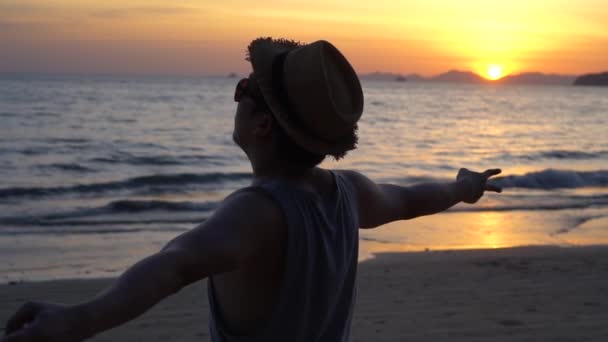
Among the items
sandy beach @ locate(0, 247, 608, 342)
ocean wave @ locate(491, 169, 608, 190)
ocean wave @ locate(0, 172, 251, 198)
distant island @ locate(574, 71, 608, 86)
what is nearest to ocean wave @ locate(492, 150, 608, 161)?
ocean wave @ locate(491, 169, 608, 190)

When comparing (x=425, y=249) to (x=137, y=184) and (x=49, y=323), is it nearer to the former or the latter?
(x=49, y=323)

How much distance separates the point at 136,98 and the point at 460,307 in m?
51.0

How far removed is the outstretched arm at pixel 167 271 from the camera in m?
1.34

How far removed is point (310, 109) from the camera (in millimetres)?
1783

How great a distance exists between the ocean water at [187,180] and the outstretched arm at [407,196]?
5.83 metres

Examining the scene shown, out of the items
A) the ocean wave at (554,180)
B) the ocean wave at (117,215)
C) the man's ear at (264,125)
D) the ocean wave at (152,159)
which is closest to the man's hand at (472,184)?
the man's ear at (264,125)

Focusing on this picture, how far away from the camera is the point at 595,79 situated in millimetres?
174000

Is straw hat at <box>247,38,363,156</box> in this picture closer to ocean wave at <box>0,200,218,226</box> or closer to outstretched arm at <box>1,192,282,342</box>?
outstretched arm at <box>1,192,282,342</box>

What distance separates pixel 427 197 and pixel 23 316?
1.41m

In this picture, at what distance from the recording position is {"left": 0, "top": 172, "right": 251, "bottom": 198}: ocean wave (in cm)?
1504

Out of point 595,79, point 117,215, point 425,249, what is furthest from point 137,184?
point 595,79

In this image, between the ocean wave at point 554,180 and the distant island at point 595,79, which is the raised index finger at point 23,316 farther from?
the distant island at point 595,79

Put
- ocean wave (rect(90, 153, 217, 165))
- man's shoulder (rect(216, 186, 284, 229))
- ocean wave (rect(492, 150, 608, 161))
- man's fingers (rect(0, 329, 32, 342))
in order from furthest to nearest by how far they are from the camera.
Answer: ocean wave (rect(492, 150, 608, 161)) → ocean wave (rect(90, 153, 217, 165)) → man's shoulder (rect(216, 186, 284, 229)) → man's fingers (rect(0, 329, 32, 342))

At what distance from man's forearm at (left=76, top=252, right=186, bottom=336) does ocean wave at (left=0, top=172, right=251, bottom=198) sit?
14026 mm
